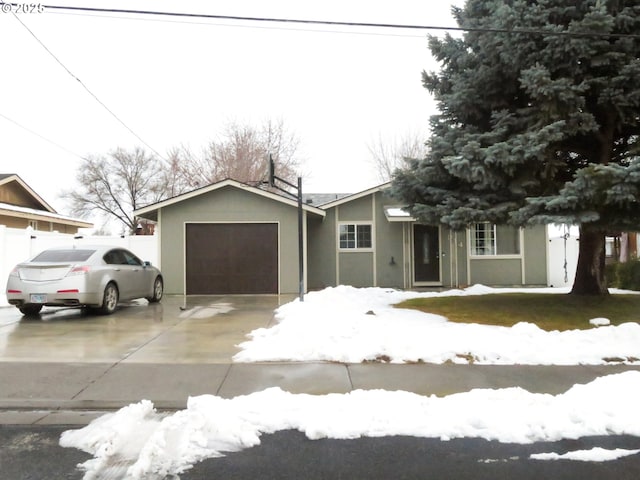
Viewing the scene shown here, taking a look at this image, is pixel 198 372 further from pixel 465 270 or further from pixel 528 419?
pixel 465 270

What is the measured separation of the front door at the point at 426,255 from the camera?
54.0ft

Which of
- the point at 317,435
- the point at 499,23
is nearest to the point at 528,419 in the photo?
the point at 317,435

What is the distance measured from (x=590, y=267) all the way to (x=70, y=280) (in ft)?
35.7

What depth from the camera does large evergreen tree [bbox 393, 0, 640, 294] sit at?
7.93 meters

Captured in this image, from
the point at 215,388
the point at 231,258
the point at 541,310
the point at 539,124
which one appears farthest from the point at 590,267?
the point at 231,258

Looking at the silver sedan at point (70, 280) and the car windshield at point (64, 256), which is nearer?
the silver sedan at point (70, 280)

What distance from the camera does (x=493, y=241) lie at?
16.4 meters

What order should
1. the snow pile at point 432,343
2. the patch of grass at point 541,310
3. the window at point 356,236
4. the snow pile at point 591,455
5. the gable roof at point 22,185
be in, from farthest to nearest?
the gable roof at point 22,185 < the window at point 356,236 < the patch of grass at point 541,310 < the snow pile at point 432,343 < the snow pile at point 591,455

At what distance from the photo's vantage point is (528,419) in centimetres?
415

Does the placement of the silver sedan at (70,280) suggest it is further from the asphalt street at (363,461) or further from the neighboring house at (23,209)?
the neighboring house at (23,209)

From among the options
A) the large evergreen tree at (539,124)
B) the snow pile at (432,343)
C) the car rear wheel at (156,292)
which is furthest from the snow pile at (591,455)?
→ the car rear wheel at (156,292)

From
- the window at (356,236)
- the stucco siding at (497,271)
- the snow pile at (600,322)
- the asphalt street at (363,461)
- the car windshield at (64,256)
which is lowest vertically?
the asphalt street at (363,461)

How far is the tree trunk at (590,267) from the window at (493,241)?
5899 millimetres

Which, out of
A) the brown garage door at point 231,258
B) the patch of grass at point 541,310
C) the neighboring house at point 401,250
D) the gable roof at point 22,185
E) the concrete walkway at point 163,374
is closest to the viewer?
the concrete walkway at point 163,374
